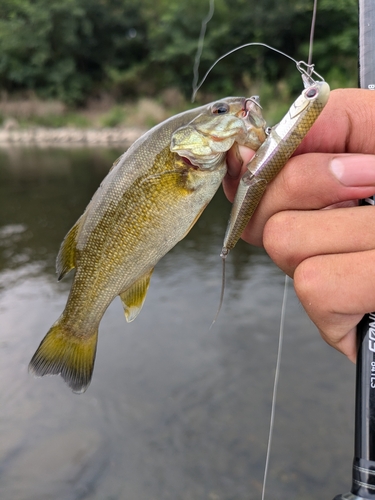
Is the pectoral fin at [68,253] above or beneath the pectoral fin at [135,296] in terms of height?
above

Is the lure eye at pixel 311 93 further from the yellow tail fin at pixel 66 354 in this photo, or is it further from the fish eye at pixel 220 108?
the yellow tail fin at pixel 66 354

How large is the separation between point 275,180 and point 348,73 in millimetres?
27699

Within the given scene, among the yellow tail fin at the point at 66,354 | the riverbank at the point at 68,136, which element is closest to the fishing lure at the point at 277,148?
the yellow tail fin at the point at 66,354

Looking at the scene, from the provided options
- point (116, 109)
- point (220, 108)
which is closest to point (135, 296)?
point (220, 108)

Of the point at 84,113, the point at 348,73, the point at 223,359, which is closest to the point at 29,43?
the point at 84,113

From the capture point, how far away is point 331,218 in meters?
1.35

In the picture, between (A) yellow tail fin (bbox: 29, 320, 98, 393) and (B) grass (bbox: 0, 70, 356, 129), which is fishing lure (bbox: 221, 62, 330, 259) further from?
(B) grass (bbox: 0, 70, 356, 129)

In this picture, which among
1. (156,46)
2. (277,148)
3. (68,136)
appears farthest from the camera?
(156,46)

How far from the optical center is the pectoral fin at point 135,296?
1952mm

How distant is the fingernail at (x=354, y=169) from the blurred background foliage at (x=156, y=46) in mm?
23367

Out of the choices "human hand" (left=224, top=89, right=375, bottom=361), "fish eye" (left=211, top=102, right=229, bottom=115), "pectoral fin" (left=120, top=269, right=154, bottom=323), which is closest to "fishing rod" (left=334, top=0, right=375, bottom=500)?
"human hand" (left=224, top=89, right=375, bottom=361)

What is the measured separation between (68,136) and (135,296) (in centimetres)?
2622

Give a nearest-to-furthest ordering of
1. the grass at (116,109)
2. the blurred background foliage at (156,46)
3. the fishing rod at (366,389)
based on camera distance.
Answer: the fishing rod at (366,389), the grass at (116,109), the blurred background foliage at (156,46)

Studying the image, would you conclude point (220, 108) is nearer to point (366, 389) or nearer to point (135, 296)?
point (135, 296)
